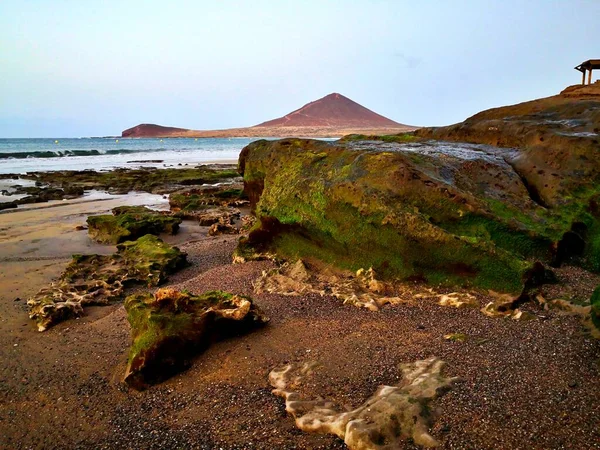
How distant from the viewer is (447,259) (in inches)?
191

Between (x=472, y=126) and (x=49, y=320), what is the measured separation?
8279 mm

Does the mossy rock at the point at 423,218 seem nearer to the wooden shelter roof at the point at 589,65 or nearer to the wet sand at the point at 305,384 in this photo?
the wet sand at the point at 305,384

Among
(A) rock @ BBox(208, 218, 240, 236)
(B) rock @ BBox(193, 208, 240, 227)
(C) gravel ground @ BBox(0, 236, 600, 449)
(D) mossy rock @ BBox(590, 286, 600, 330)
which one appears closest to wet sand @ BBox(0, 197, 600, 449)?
(C) gravel ground @ BBox(0, 236, 600, 449)

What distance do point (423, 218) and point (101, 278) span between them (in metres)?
4.35

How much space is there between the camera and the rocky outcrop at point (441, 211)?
16.0 ft

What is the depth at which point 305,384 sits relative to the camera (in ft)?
11.0

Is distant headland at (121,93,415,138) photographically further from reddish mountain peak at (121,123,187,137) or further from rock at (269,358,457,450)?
rock at (269,358,457,450)

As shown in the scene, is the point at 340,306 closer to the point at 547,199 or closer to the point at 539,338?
the point at 539,338

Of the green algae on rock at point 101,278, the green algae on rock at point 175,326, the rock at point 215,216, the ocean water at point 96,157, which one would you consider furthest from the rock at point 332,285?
the ocean water at point 96,157

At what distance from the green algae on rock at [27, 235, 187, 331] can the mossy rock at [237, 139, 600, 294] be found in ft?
4.19

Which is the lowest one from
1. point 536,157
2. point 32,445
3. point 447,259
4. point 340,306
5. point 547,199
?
point 32,445

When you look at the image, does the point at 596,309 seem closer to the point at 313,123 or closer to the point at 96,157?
the point at 96,157

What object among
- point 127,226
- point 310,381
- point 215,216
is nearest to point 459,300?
point 310,381

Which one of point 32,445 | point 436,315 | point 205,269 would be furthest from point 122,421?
point 205,269
